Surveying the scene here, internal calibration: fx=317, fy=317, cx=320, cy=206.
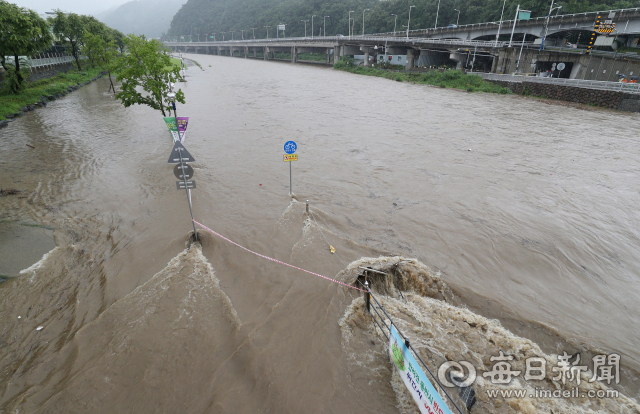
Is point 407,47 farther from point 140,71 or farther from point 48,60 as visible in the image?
point 140,71

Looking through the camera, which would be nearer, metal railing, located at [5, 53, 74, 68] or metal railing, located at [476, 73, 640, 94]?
metal railing, located at [476, 73, 640, 94]

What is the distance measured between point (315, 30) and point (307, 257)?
131483 millimetres

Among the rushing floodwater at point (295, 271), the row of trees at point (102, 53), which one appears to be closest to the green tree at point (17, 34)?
the row of trees at point (102, 53)

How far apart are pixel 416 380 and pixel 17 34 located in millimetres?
33955

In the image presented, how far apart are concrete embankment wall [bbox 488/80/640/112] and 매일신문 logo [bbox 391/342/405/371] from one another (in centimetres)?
3566

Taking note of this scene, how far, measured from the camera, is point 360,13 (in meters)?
109

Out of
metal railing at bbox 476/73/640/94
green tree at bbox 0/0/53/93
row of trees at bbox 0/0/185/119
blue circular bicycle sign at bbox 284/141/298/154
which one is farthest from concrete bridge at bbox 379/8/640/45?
green tree at bbox 0/0/53/93

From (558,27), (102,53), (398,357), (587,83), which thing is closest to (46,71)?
(102,53)

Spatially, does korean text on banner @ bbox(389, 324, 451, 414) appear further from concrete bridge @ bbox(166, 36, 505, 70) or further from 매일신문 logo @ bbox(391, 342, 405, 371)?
concrete bridge @ bbox(166, 36, 505, 70)

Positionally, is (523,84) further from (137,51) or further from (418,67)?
(137,51)

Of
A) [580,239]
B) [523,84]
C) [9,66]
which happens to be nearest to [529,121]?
[523,84]

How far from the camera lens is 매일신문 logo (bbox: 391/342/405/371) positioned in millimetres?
4259

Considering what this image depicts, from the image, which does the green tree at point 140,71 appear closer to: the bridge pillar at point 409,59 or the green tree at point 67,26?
the green tree at point 67,26

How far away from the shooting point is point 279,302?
639cm
